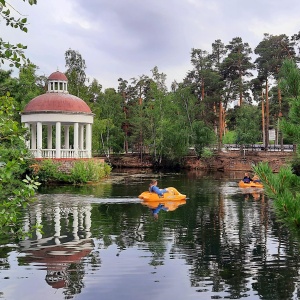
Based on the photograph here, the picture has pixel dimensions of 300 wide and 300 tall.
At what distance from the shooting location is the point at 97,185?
2844cm

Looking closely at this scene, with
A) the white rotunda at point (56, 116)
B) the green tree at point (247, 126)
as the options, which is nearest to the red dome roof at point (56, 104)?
the white rotunda at point (56, 116)

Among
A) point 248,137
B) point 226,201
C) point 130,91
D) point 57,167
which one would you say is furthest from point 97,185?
point 130,91

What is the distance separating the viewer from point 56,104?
32.7 meters

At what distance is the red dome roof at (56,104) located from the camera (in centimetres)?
3238

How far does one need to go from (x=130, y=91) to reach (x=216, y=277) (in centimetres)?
6349

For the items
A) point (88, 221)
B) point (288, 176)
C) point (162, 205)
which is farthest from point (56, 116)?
point (288, 176)

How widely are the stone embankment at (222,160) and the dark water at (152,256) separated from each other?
28.5 meters

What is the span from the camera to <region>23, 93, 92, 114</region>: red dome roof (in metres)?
32.4

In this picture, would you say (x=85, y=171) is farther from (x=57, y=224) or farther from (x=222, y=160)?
(x=222, y=160)

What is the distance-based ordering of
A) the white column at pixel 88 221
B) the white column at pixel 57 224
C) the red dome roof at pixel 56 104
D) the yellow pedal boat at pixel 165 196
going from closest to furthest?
1. the white column at pixel 57 224
2. the white column at pixel 88 221
3. the yellow pedal boat at pixel 165 196
4. the red dome roof at pixel 56 104

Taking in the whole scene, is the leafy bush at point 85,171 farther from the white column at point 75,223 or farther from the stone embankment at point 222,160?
the stone embankment at point 222,160

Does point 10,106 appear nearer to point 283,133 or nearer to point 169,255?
point 283,133

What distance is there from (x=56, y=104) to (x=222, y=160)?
2250 centimetres

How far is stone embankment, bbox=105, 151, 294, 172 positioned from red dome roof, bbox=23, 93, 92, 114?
62.2 ft
